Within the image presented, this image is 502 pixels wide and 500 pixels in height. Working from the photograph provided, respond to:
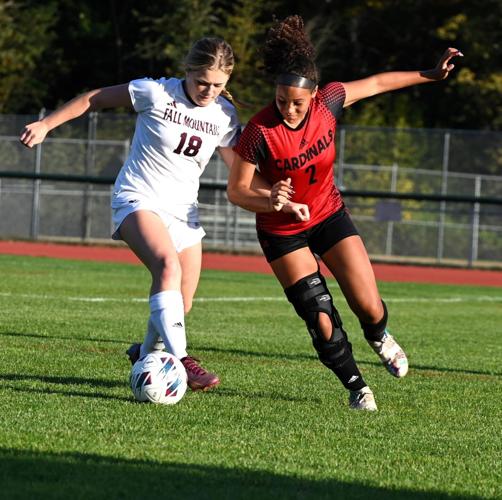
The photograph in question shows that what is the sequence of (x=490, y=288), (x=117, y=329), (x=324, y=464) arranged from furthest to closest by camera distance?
(x=490, y=288), (x=117, y=329), (x=324, y=464)

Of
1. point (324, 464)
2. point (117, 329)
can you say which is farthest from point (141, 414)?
point (117, 329)

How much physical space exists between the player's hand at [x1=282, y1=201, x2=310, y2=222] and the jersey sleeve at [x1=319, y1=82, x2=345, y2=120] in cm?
97

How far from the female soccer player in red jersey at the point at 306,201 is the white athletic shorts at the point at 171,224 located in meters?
0.72

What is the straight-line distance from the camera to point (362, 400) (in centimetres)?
738

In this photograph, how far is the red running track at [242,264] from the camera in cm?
2359

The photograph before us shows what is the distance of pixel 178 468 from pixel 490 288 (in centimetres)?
1655

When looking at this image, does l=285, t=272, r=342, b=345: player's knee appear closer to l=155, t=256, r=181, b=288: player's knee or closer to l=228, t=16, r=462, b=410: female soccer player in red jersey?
l=228, t=16, r=462, b=410: female soccer player in red jersey

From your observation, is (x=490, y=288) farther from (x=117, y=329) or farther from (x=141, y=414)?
(x=141, y=414)

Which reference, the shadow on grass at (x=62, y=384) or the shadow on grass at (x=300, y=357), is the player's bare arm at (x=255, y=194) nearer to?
the shadow on grass at (x=62, y=384)

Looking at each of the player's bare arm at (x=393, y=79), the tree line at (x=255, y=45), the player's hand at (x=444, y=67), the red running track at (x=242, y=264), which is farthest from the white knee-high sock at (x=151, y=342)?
the tree line at (x=255, y=45)

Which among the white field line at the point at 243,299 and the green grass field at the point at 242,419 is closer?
the green grass field at the point at 242,419

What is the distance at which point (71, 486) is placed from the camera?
492 centimetres

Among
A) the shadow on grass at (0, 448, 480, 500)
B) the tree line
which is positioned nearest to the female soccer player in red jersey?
the shadow on grass at (0, 448, 480, 500)

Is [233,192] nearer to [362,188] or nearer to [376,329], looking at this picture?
[376,329]
